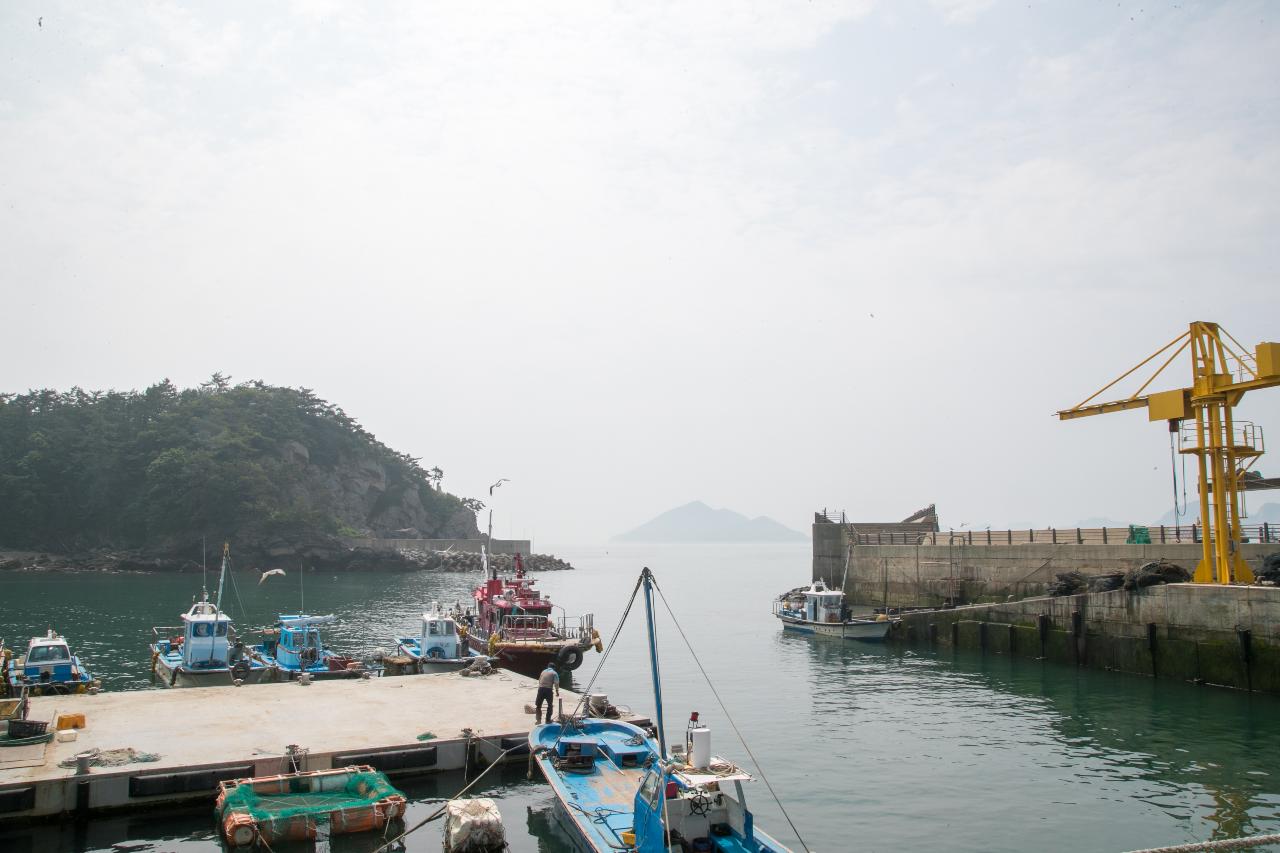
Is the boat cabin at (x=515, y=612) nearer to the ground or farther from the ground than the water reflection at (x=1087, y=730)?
farther from the ground

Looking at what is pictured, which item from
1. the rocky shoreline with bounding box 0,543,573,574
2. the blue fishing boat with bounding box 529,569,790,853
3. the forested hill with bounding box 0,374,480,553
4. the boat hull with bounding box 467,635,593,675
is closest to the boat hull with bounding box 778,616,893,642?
the boat hull with bounding box 467,635,593,675

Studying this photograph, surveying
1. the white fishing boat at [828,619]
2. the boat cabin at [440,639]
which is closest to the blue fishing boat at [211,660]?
the boat cabin at [440,639]

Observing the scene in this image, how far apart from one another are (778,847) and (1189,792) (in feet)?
45.9

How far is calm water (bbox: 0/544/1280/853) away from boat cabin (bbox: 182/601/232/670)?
7.03m

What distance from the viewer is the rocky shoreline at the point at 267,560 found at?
121438 mm

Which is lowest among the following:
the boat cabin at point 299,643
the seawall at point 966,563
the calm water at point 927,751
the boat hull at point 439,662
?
the calm water at point 927,751

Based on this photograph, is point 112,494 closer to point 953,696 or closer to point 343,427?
point 343,427

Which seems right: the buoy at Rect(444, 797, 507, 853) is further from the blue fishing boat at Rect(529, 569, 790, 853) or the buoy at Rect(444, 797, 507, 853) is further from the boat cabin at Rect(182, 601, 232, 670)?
the boat cabin at Rect(182, 601, 232, 670)

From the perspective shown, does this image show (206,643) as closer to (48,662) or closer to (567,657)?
(48,662)

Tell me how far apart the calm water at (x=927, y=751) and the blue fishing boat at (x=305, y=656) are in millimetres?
7130

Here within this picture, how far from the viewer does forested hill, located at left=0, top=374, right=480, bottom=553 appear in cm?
13388

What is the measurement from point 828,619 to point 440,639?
87.8ft

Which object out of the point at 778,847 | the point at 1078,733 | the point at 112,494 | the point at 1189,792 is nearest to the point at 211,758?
the point at 778,847

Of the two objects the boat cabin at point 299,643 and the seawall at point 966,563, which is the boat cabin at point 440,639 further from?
the seawall at point 966,563
